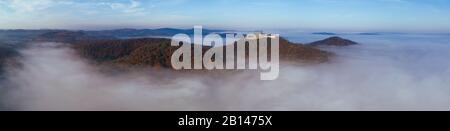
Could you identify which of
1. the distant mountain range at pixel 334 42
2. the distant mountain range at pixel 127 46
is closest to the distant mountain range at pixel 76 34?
the distant mountain range at pixel 127 46

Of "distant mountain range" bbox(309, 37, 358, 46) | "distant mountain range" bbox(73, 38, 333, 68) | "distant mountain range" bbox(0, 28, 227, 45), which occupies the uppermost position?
"distant mountain range" bbox(0, 28, 227, 45)

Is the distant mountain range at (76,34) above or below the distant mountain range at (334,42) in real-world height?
above

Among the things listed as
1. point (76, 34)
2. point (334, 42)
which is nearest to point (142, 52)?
point (76, 34)

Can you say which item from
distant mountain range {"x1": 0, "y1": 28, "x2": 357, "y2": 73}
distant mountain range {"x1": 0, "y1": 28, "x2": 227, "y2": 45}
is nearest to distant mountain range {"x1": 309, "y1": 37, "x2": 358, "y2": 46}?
distant mountain range {"x1": 0, "y1": 28, "x2": 357, "y2": 73}

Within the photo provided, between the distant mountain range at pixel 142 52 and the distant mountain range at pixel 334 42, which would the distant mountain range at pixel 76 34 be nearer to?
the distant mountain range at pixel 142 52

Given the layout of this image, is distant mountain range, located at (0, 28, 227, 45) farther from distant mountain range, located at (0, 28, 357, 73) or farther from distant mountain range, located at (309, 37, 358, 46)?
distant mountain range, located at (309, 37, 358, 46)

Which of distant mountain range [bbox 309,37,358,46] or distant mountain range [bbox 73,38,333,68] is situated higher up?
distant mountain range [bbox 309,37,358,46]

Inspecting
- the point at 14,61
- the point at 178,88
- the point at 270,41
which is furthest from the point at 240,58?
the point at 14,61

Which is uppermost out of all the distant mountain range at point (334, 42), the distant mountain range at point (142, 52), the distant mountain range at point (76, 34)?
the distant mountain range at point (76, 34)

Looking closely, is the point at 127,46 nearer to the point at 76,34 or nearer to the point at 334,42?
the point at 76,34

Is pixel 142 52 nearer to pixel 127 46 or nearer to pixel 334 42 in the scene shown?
pixel 127 46
